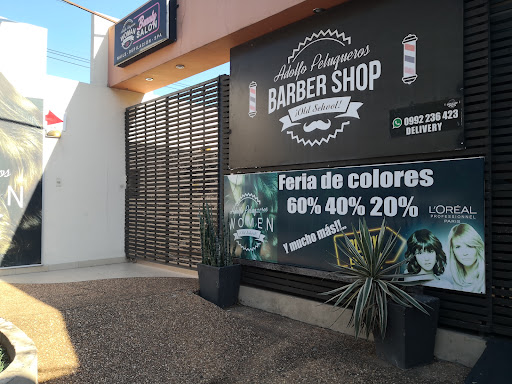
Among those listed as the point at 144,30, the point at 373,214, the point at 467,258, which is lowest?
the point at 467,258

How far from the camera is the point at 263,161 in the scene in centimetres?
566

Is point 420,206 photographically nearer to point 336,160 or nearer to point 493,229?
point 493,229

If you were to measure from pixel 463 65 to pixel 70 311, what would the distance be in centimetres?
488

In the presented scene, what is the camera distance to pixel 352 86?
4.68 m

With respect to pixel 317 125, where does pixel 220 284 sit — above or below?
below

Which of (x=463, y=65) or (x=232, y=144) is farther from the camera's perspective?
(x=232, y=144)

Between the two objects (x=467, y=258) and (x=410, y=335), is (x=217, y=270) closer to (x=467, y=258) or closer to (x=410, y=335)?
(x=410, y=335)

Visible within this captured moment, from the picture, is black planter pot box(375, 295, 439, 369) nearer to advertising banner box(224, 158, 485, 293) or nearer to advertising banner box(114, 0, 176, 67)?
advertising banner box(224, 158, 485, 293)

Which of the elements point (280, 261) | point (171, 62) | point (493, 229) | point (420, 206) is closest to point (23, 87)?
point (171, 62)

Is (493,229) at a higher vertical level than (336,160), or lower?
lower

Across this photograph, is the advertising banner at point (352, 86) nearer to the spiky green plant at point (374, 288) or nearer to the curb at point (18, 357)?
the spiky green plant at point (374, 288)

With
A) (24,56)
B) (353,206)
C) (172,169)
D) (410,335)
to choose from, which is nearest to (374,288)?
(410,335)

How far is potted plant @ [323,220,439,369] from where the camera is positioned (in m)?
3.54

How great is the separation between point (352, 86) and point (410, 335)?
2713mm
